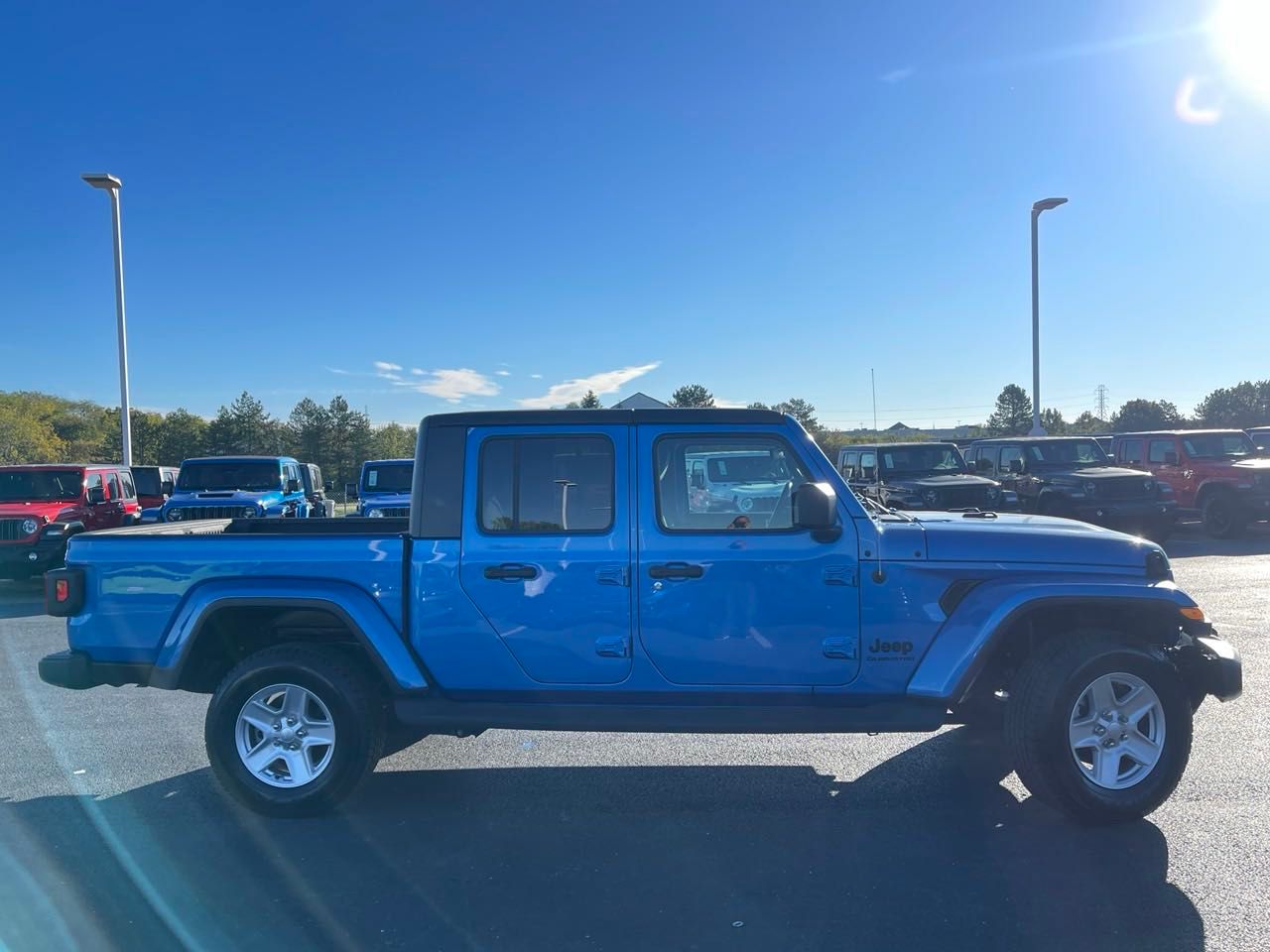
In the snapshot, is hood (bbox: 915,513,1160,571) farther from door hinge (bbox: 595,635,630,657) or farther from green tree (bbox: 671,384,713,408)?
green tree (bbox: 671,384,713,408)

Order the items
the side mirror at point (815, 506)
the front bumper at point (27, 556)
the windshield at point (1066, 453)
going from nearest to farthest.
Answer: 1. the side mirror at point (815, 506)
2. the front bumper at point (27, 556)
3. the windshield at point (1066, 453)

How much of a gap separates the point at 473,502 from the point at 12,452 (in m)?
40.7

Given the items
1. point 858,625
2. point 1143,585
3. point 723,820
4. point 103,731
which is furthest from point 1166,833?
point 103,731

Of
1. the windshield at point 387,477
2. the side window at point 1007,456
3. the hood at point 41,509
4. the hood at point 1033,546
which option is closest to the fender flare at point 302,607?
the hood at point 1033,546

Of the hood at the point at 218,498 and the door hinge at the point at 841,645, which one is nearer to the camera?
the door hinge at the point at 841,645

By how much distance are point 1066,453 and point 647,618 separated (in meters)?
14.4

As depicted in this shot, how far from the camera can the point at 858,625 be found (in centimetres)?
421

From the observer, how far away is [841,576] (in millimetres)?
4223

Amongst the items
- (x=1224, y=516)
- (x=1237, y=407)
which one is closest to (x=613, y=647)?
(x=1224, y=516)

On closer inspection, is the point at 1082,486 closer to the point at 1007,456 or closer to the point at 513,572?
the point at 1007,456

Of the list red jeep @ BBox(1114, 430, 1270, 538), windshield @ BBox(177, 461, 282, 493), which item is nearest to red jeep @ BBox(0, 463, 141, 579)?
windshield @ BBox(177, 461, 282, 493)

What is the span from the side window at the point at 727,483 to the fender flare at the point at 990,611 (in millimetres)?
924

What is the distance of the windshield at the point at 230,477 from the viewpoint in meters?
14.1

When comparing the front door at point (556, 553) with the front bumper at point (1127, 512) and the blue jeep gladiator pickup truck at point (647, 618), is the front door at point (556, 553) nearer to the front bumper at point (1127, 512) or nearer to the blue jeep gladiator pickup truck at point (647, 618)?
the blue jeep gladiator pickup truck at point (647, 618)
